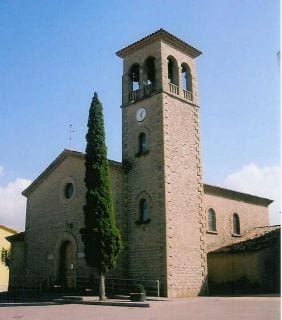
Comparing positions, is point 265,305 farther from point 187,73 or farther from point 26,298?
point 187,73

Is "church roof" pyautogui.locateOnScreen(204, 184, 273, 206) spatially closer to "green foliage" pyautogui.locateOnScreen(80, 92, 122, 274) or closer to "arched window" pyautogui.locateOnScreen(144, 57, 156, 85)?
"arched window" pyautogui.locateOnScreen(144, 57, 156, 85)

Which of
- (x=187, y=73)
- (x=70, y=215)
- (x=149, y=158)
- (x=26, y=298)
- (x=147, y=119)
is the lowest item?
(x=26, y=298)

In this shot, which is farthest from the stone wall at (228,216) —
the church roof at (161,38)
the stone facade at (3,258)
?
the stone facade at (3,258)

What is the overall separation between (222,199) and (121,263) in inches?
404

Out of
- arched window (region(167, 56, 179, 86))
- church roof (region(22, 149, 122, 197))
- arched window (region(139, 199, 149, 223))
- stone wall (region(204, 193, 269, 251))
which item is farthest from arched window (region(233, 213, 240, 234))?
arched window (region(167, 56, 179, 86))

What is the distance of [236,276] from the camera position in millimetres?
26344

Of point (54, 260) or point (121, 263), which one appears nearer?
point (121, 263)

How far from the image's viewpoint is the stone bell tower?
75.8 ft

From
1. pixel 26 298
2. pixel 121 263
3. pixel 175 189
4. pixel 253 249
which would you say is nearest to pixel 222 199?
pixel 253 249

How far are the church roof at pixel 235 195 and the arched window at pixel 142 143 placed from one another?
5.75 metres

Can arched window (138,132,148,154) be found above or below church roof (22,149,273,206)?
above

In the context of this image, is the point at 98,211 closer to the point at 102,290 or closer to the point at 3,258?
the point at 102,290

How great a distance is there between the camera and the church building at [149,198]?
2347cm

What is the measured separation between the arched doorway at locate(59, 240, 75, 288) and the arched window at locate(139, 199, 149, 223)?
5.40 m
